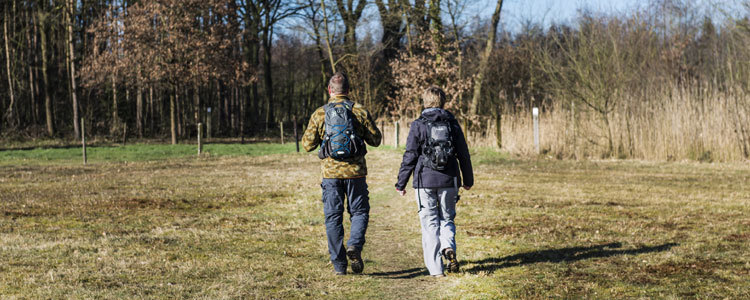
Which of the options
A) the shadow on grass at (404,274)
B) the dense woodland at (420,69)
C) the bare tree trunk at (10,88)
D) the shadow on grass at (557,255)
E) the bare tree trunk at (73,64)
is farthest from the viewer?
the bare tree trunk at (10,88)

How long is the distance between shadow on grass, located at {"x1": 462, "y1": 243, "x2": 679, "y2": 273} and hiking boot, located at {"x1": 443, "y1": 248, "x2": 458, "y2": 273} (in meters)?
0.26

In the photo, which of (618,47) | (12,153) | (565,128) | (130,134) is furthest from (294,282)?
(130,134)

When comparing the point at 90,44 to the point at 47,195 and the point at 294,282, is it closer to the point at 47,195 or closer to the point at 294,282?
the point at 47,195

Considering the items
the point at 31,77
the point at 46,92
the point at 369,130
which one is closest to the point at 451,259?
the point at 369,130

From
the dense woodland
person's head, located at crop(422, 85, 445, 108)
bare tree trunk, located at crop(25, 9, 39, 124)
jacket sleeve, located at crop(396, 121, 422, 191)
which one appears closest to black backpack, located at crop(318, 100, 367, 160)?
jacket sleeve, located at crop(396, 121, 422, 191)

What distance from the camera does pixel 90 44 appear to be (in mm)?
36875

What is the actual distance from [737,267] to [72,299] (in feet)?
18.1

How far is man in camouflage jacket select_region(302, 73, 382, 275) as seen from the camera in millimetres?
5879

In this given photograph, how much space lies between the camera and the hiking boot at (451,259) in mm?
5980

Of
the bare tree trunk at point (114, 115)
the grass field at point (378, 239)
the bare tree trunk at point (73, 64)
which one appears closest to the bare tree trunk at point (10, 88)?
the bare tree trunk at point (73, 64)

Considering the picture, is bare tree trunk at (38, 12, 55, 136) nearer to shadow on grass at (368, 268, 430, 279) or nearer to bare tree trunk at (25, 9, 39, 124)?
bare tree trunk at (25, 9, 39, 124)

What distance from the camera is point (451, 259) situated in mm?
6023

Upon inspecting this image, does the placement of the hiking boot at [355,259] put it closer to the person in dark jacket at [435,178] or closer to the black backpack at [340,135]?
the person in dark jacket at [435,178]

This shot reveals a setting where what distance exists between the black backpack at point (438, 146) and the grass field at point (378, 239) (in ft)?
3.25
